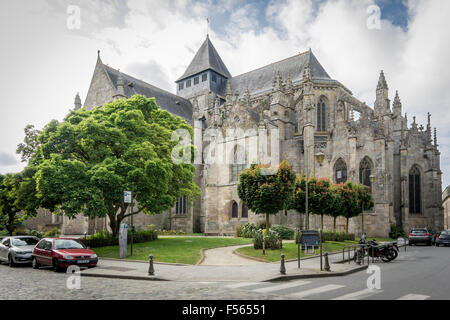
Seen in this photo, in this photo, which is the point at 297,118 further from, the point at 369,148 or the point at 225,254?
the point at 225,254

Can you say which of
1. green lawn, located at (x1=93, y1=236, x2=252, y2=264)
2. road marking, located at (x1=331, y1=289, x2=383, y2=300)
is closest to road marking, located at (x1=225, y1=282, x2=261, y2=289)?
road marking, located at (x1=331, y1=289, x2=383, y2=300)

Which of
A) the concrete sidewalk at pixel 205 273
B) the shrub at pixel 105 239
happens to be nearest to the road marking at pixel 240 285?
the concrete sidewalk at pixel 205 273

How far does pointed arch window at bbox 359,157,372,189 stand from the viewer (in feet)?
113

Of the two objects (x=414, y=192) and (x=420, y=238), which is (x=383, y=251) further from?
(x=414, y=192)

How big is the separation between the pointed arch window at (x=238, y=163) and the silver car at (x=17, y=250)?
21992mm

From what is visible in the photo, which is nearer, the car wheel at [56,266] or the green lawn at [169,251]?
the car wheel at [56,266]

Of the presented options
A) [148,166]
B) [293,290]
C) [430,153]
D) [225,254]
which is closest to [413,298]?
[293,290]

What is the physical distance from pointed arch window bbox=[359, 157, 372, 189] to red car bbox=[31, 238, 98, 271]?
93.8ft

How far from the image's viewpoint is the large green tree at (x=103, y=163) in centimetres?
1725

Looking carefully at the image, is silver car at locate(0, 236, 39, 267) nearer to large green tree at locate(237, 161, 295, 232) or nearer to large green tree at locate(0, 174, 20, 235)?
large green tree at locate(0, 174, 20, 235)

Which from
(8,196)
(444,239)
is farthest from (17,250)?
(444,239)

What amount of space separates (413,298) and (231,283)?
4.85 metres

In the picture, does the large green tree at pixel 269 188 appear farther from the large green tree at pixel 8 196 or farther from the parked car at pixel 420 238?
the parked car at pixel 420 238
